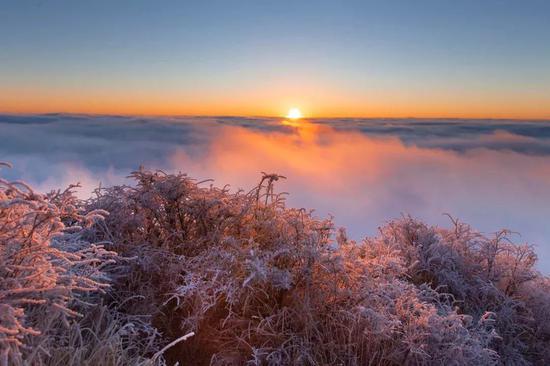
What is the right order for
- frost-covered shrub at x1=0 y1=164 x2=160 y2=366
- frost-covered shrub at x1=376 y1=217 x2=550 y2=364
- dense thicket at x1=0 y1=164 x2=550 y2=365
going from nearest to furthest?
frost-covered shrub at x1=0 y1=164 x2=160 y2=366 → dense thicket at x1=0 y1=164 x2=550 y2=365 → frost-covered shrub at x1=376 y1=217 x2=550 y2=364

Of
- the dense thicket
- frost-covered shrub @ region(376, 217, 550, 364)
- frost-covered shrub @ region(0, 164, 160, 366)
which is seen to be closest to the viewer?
frost-covered shrub @ region(0, 164, 160, 366)

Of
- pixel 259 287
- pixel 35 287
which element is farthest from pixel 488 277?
pixel 35 287

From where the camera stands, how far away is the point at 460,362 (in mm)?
4738

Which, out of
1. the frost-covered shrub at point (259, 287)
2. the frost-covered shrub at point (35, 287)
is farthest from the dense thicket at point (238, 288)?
the frost-covered shrub at point (35, 287)

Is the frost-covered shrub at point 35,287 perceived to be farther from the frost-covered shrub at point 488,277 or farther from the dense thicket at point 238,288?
the frost-covered shrub at point 488,277

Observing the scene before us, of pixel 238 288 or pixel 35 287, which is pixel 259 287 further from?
pixel 35 287

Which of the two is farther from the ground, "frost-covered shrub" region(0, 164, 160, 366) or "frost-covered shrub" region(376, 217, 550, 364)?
"frost-covered shrub" region(0, 164, 160, 366)

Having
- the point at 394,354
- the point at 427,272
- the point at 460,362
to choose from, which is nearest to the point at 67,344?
the point at 394,354

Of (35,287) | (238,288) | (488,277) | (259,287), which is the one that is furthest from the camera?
(488,277)

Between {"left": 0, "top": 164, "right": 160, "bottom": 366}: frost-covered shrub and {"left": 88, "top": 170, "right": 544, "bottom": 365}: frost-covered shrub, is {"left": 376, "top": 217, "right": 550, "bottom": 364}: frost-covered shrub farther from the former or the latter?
{"left": 0, "top": 164, "right": 160, "bottom": 366}: frost-covered shrub

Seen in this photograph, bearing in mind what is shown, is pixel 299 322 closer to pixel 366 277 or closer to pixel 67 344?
pixel 366 277

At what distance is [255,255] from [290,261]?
0.38 metres

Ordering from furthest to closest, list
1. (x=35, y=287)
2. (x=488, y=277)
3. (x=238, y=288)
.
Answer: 1. (x=488, y=277)
2. (x=238, y=288)
3. (x=35, y=287)

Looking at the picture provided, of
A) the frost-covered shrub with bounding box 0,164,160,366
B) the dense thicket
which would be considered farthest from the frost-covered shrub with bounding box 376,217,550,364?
the frost-covered shrub with bounding box 0,164,160,366
